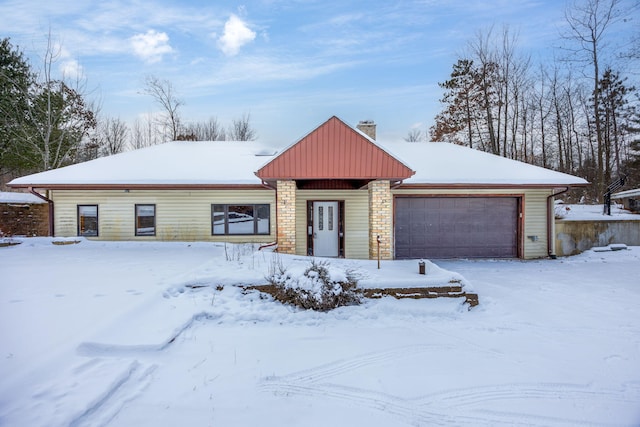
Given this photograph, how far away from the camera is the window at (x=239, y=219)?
12.7 metres

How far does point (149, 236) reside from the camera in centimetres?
1263

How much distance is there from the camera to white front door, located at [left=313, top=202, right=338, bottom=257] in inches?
500

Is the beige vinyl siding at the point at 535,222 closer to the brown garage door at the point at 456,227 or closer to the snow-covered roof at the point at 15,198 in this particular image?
the brown garage door at the point at 456,227

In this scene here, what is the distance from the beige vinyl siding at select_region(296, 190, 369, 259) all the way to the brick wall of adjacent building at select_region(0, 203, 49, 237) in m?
11.5

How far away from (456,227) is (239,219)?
8347 mm

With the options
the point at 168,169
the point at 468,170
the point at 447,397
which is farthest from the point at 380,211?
the point at 168,169

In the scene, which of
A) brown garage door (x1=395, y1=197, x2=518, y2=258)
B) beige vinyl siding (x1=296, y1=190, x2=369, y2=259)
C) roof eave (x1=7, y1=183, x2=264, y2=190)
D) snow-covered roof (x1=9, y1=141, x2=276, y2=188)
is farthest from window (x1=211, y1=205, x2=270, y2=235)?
brown garage door (x1=395, y1=197, x2=518, y2=258)

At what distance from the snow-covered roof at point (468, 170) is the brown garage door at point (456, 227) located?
0.95m

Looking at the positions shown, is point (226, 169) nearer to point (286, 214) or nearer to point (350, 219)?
point (286, 214)

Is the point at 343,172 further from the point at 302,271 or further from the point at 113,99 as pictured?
the point at 113,99

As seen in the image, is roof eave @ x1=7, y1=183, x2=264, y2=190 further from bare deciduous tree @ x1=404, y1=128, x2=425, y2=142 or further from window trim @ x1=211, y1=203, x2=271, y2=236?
bare deciduous tree @ x1=404, y1=128, x2=425, y2=142

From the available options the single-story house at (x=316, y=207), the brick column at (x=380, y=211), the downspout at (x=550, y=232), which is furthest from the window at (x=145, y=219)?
the downspout at (x=550, y=232)

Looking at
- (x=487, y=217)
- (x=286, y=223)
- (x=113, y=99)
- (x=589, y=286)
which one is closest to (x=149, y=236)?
(x=286, y=223)

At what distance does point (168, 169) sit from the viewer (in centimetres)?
1292
